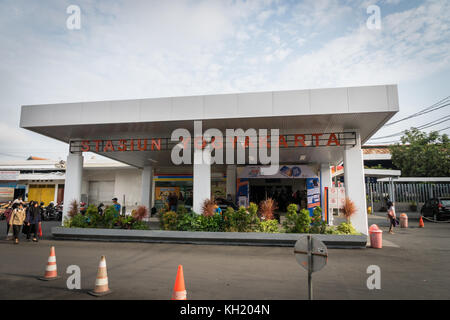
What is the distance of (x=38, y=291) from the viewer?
16.9 ft

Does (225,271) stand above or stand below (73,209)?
below

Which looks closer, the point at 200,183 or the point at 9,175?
the point at 200,183

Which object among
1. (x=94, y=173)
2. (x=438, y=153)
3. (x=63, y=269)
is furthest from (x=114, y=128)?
(x=438, y=153)

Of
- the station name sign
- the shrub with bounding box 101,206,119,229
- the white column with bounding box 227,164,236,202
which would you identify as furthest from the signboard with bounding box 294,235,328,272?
the white column with bounding box 227,164,236,202

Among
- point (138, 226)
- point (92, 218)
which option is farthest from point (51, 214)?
point (138, 226)

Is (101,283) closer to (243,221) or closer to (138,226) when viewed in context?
(243,221)

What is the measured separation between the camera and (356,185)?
35.0 feet

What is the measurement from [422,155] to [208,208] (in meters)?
27.6

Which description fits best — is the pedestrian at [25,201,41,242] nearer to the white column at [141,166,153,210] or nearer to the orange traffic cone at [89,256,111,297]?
the orange traffic cone at [89,256,111,297]

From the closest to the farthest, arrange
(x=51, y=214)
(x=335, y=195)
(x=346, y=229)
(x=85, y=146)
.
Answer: (x=346, y=229), (x=335, y=195), (x=85, y=146), (x=51, y=214)

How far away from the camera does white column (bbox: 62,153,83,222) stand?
41.6ft

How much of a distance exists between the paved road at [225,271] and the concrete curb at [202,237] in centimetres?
34

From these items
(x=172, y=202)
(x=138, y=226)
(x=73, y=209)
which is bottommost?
(x=138, y=226)

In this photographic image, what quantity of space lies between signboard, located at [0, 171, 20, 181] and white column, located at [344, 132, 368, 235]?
29038 millimetres
